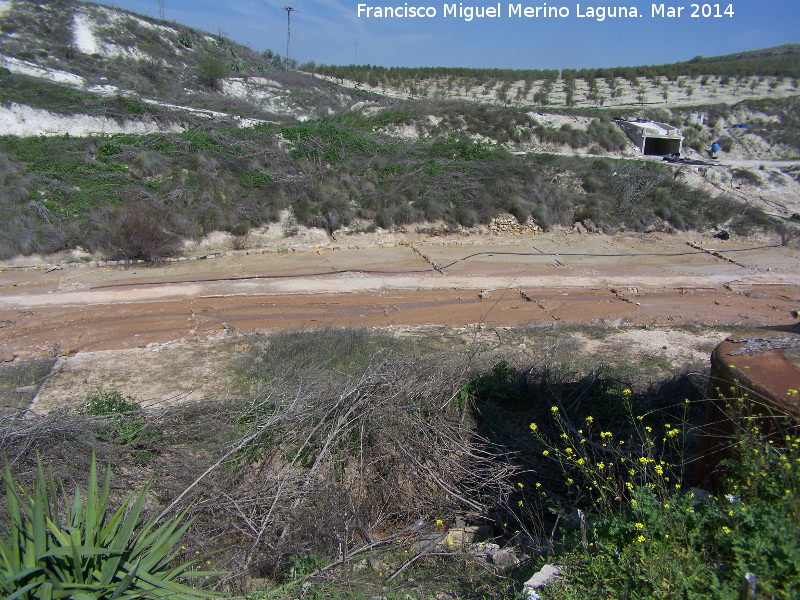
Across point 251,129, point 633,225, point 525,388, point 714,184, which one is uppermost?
point 251,129

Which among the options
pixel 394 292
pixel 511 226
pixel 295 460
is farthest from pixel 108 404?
pixel 511 226

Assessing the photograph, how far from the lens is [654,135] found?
24.1 metres

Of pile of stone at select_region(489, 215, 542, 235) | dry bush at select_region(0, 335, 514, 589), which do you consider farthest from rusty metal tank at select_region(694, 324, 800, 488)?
pile of stone at select_region(489, 215, 542, 235)

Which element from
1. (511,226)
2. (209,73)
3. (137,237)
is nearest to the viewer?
(137,237)

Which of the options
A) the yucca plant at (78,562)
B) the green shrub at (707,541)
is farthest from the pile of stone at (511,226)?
the yucca plant at (78,562)

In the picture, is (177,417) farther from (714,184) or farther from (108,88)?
(108,88)

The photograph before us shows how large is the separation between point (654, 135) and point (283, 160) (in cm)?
1693

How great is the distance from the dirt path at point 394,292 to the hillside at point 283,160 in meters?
1.46

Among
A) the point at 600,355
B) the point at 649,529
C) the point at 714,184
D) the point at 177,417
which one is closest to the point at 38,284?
the point at 177,417

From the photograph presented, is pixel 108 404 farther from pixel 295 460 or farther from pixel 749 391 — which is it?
pixel 749 391

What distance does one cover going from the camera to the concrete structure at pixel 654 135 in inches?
950

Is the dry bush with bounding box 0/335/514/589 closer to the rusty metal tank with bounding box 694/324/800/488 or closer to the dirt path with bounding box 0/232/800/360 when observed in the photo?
the rusty metal tank with bounding box 694/324/800/488

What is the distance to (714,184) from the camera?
1945cm

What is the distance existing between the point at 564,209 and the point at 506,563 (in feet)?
45.8
